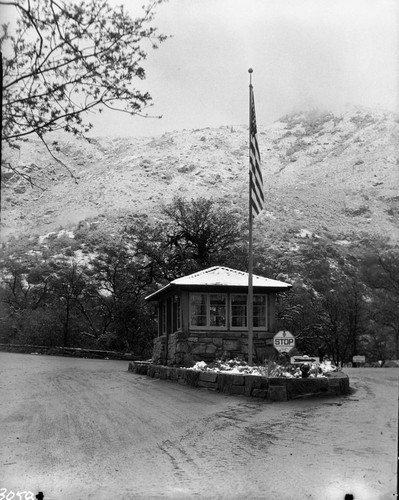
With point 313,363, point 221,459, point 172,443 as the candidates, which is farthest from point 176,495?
point 313,363

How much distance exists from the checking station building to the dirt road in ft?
18.0

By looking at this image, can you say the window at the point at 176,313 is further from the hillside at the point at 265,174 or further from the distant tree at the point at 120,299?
the distant tree at the point at 120,299

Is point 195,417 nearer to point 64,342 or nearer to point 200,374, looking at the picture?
point 200,374

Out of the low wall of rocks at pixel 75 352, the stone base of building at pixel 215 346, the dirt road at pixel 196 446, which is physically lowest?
the dirt road at pixel 196 446

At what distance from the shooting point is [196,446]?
25.8ft

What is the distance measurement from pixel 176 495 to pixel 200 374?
420 inches

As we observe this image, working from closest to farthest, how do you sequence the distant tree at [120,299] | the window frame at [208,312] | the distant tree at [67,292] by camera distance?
1. the window frame at [208,312]
2. the distant tree at [120,299]
3. the distant tree at [67,292]

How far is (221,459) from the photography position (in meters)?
7.11

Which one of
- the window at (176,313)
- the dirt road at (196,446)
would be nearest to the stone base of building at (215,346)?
the window at (176,313)

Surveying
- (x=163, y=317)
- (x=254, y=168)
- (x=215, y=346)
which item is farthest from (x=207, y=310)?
(x=254, y=168)

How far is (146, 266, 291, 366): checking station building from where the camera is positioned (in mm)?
19547

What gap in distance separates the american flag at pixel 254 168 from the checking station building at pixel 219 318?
4834 millimetres

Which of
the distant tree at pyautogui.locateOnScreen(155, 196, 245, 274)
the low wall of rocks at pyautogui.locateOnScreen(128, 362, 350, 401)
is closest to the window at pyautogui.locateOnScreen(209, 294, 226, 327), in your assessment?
the low wall of rocks at pyautogui.locateOnScreen(128, 362, 350, 401)

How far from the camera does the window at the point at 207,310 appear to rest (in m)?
19.9
